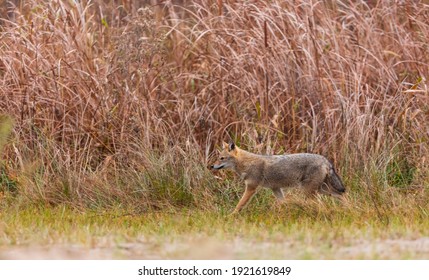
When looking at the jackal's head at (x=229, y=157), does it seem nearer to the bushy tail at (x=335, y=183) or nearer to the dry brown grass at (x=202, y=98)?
the dry brown grass at (x=202, y=98)

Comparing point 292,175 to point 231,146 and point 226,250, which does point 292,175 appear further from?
point 226,250

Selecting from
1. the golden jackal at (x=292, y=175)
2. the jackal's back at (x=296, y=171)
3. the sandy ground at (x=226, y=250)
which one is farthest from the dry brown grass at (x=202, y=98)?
the sandy ground at (x=226, y=250)

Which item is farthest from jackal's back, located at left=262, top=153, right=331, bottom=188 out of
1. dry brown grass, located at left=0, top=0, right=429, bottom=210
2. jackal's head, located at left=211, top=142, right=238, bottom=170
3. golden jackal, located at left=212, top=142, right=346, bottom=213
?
dry brown grass, located at left=0, top=0, right=429, bottom=210

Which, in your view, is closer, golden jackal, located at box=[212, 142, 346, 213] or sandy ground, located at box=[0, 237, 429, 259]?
sandy ground, located at box=[0, 237, 429, 259]

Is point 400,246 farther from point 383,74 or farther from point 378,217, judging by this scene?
point 383,74

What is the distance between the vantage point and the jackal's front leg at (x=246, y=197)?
28.2ft

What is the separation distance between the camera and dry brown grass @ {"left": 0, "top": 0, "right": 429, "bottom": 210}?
936 centimetres

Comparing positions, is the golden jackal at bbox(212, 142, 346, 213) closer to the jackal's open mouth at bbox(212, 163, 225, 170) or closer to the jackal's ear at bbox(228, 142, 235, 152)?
the jackal's open mouth at bbox(212, 163, 225, 170)

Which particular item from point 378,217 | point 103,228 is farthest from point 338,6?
point 103,228

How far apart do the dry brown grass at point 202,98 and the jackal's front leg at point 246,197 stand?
38cm

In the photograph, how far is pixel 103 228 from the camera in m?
7.62

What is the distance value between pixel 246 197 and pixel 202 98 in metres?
2.09

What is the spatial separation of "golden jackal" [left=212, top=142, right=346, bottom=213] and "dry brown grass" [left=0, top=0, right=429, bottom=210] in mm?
346

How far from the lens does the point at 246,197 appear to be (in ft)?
28.6
